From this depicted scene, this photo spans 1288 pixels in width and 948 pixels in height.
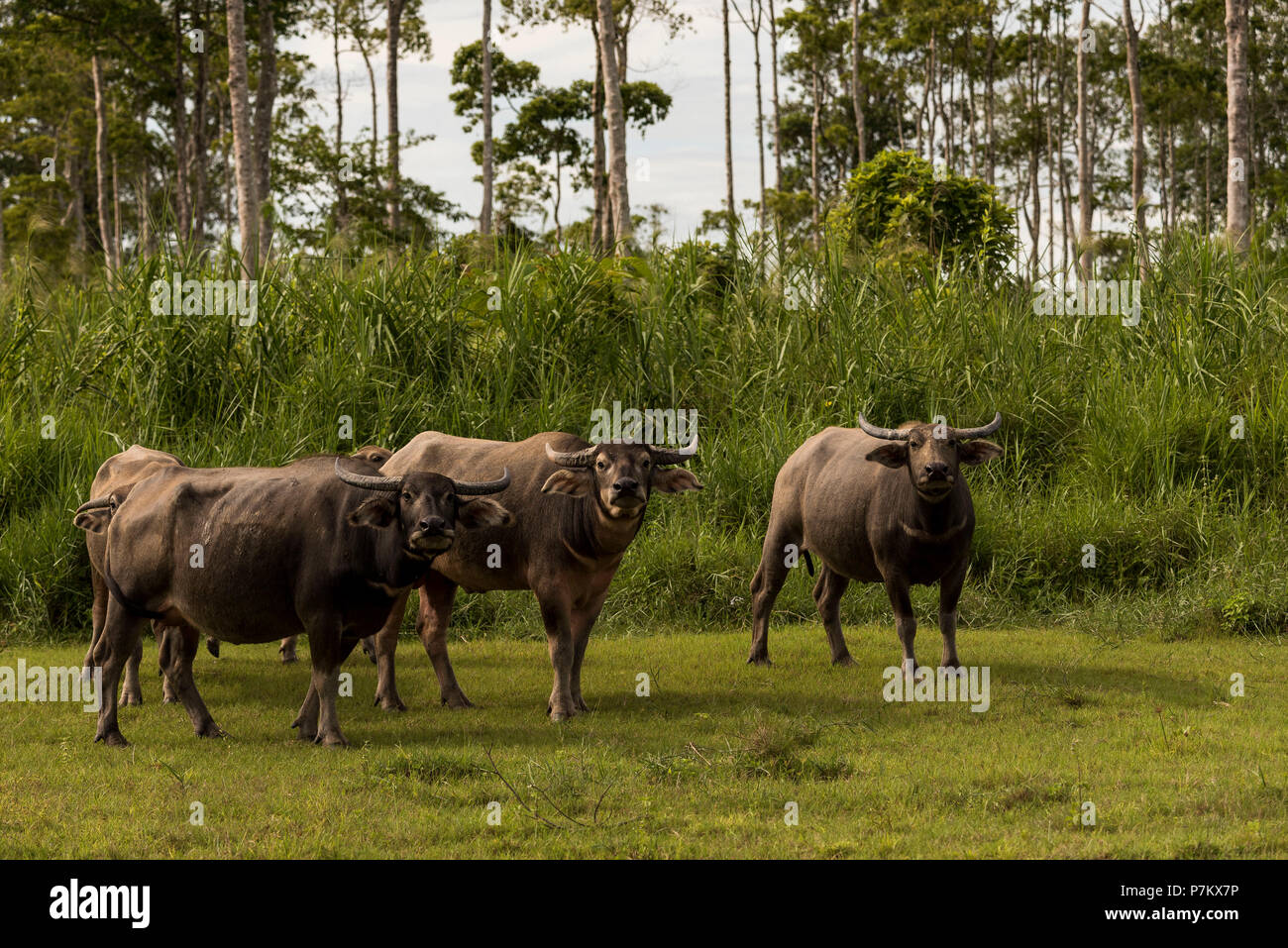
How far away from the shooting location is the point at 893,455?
341 inches

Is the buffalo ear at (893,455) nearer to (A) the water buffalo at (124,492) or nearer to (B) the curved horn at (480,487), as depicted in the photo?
(B) the curved horn at (480,487)

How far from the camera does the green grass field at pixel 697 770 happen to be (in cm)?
512

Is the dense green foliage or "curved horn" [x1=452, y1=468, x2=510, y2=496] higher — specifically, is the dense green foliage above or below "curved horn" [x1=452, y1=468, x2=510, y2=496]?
above

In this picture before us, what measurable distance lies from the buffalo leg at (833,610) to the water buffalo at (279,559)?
3.38m

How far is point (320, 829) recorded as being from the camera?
522cm

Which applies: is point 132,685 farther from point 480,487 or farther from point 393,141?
point 393,141

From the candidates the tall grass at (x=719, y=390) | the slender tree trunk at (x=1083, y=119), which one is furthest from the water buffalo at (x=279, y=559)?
the slender tree trunk at (x=1083, y=119)

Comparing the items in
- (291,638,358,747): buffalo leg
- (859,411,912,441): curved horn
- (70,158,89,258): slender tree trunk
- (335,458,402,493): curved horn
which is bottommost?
(291,638,358,747): buffalo leg

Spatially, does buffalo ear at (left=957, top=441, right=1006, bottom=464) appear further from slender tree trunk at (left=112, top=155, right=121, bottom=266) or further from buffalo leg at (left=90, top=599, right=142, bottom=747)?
slender tree trunk at (left=112, top=155, right=121, bottom=266)

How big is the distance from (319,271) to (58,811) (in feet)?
29.8

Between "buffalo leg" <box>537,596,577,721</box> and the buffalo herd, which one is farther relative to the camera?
"buffalo leg" <box>537,596,577,721</box>

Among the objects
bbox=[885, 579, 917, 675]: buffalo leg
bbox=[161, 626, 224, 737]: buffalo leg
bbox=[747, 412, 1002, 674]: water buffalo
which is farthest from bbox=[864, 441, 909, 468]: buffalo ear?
bbox=[161, 626, 224, 737]: buffalo leg

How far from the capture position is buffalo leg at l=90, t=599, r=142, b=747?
23.3 ft

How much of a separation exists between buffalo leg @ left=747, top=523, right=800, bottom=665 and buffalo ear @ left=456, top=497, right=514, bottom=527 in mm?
3003
